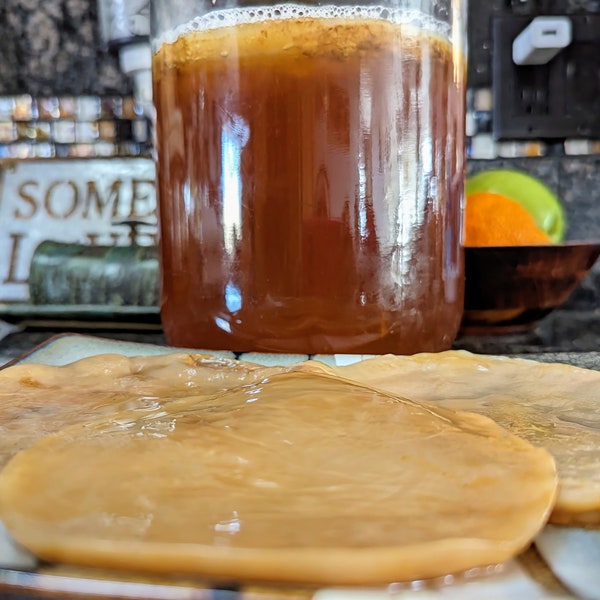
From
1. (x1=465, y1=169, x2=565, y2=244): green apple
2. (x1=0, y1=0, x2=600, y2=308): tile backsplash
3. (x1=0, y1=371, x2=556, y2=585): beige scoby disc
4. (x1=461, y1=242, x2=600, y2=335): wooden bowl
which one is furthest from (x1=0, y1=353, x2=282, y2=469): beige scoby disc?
(x1=0, y1=0, x2=600, y2=308): tile backsplash

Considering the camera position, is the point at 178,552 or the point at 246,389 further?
the point at 246,389

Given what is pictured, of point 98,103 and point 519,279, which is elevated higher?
point 98,103

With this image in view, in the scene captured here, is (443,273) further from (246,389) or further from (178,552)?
(178,552)

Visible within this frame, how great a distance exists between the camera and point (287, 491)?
177mm

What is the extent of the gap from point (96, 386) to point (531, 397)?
205mm

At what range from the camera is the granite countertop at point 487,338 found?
1.52 feet

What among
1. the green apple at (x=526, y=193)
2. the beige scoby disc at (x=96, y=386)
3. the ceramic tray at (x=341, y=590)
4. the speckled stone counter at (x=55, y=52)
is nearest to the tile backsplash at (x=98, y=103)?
the speckled stone counter at (x=55, y=52)

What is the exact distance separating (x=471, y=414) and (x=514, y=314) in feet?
1.01

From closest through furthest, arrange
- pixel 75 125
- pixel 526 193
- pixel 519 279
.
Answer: pixel 519 279, pixel 526 193, pixel 75 125

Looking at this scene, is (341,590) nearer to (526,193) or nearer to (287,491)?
(287,491)

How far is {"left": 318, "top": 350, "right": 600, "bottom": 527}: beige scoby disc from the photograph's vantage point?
0.19m

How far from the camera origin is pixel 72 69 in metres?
0.96

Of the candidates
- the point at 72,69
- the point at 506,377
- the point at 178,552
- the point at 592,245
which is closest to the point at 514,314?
the point at 592,245

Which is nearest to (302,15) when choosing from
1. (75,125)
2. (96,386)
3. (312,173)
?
(312,173)
